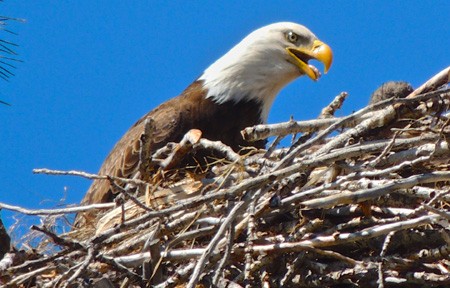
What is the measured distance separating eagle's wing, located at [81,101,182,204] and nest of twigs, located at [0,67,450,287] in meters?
1.29

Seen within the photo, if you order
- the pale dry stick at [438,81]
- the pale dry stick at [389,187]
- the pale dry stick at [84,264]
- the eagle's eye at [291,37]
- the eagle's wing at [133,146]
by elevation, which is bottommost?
the pale dry stick at [84,264]

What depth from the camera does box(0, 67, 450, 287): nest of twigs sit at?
504 cm

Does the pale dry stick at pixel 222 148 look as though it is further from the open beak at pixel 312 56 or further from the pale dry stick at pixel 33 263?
the open beak at pixel 312 56

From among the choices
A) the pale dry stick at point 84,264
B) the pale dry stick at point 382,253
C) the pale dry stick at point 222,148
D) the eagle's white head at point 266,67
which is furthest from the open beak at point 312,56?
the pale dry stick at point 84,264

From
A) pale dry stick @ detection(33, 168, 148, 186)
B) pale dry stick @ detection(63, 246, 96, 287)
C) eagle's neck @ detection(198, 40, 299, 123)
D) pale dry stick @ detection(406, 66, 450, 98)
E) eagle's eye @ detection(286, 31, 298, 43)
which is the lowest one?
pale dry stick @ detection(63, 246, 96, 287)

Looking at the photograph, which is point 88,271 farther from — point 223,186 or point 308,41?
point 308,41

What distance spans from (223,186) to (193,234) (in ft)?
1.74

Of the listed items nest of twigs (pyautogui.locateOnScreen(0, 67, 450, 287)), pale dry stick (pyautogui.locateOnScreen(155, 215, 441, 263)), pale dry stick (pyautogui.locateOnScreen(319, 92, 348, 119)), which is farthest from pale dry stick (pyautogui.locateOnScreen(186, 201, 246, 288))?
pale dry stick (pyautogui.locateOnScreen(319, 92, 348, 119))

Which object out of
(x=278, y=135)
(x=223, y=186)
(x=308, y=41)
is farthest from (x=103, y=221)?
(x=308, y=41)

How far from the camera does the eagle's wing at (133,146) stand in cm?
698

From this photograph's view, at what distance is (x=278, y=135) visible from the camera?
18.1 ft

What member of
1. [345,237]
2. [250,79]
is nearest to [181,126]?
[250,79]

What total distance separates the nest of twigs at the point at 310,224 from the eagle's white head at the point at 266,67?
5.84 feet

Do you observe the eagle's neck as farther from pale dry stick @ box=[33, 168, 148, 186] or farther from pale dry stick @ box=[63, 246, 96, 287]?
pale dry stick @ box=[63, 246, 96, 287]
